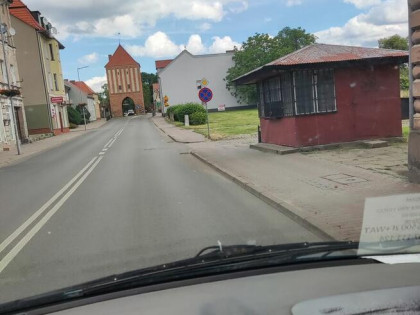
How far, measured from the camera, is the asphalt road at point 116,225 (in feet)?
17.2

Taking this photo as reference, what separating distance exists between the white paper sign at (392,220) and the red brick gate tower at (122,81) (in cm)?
10280

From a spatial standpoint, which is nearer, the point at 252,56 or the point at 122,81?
the point at 252,56

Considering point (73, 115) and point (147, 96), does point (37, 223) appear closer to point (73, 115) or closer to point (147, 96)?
point (73, 115)

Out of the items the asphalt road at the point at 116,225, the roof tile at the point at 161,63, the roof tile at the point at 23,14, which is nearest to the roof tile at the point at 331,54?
the asphalt road at the point at 116,225

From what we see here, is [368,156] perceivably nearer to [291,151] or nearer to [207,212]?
[291,151]

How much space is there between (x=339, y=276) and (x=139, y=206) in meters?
6.26

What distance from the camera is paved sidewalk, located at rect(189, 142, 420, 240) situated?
21.7ft

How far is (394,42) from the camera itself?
201ft

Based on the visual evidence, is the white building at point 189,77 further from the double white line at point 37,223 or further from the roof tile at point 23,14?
the double white line at point 37,223

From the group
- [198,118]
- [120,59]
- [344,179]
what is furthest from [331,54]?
[120,59]

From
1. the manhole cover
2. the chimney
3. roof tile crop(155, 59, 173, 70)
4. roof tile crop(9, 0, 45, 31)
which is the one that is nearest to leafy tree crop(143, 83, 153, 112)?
roof tile crop(155, 59, 173, 70)

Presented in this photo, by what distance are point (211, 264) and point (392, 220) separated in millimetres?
2279

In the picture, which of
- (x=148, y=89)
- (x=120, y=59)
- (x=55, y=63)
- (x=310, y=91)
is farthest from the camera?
(x=148, y=89)

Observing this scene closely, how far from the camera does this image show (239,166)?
1334 centimetres
